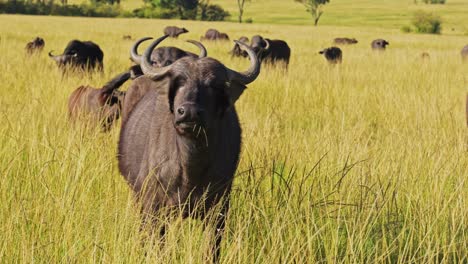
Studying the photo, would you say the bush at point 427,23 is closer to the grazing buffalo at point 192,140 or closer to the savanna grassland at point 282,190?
the savanna grassland at point 282,190

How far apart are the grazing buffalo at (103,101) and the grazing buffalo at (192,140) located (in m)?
3.09

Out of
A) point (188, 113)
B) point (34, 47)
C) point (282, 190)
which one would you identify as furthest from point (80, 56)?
point (188, 113)

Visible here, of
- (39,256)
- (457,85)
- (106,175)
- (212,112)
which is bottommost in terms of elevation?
(39,256)

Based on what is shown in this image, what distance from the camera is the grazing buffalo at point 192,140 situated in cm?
313

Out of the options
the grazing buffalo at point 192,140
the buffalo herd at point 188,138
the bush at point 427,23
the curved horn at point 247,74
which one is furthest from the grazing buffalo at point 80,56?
the bush at point 427,23

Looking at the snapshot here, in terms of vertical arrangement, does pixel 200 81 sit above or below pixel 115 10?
below

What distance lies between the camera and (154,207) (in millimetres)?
3527

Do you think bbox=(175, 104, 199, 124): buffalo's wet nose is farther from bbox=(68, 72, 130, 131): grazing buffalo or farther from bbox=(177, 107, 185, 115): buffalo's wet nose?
bbox=(68, 72, 130, 131): grazing buffalo

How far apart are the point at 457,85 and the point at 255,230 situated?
8125 mm

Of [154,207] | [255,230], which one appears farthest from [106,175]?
[255,230]

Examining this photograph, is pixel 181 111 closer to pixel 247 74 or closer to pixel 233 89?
pixel 233 89

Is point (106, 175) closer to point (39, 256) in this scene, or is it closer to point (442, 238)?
point (39, 256)

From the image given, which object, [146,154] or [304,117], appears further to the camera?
[304,117]

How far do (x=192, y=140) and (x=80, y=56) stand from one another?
365 inches
